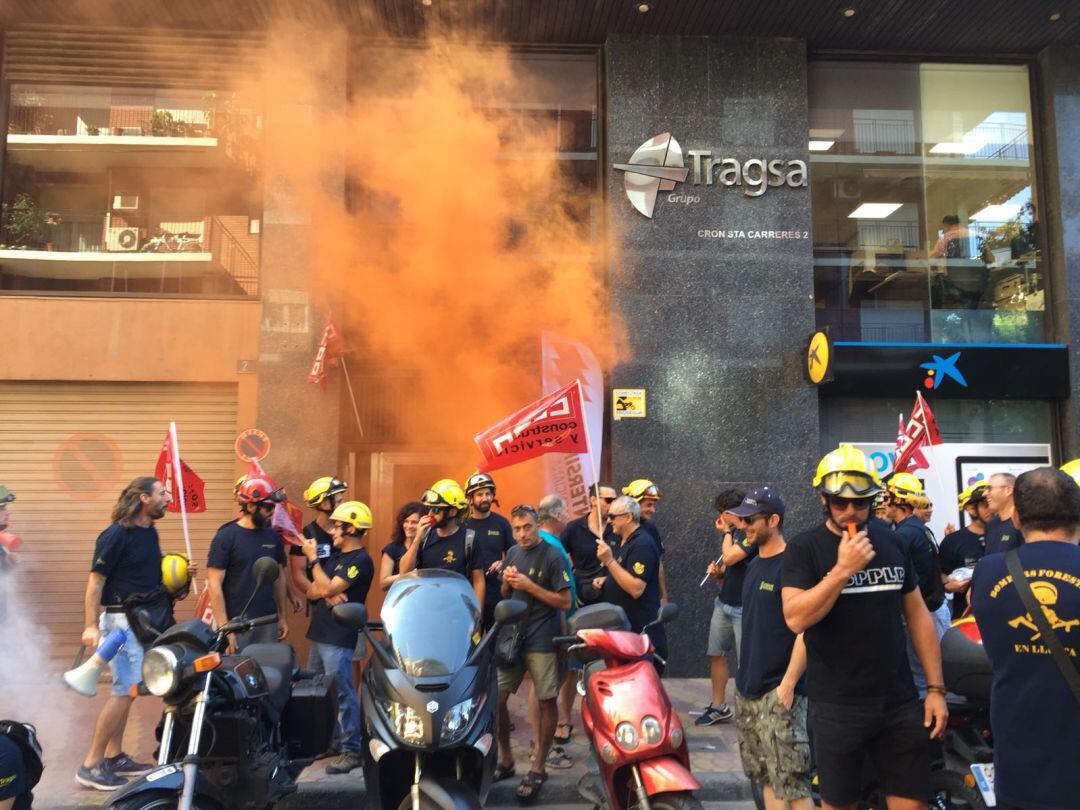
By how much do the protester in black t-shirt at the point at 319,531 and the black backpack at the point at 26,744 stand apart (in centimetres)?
302

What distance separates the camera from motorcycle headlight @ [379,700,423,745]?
3.47 m

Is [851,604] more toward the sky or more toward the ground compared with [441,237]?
more toward the ground

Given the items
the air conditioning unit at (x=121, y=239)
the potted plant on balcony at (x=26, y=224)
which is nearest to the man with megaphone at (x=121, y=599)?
the air conditioning unit at (x=121, y=239)

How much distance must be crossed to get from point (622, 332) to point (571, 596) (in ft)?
13.7

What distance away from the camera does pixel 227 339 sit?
916 centimetres

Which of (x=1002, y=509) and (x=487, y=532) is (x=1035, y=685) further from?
(x=487, y=532)

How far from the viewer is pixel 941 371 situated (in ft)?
30.7

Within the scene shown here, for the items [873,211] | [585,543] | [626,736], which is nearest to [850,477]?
[626,736]

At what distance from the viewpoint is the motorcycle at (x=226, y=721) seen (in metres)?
3.45

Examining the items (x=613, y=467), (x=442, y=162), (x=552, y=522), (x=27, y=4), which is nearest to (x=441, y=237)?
(x=442, y=162)

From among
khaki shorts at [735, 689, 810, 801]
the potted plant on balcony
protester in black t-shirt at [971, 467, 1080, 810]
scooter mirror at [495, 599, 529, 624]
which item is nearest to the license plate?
khaki shorts at [735, 689, 810, 801]

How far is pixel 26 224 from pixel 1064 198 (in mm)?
12197

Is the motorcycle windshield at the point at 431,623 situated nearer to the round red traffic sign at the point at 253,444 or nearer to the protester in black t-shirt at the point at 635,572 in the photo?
the protester in black t-shirt at the point at 635,572

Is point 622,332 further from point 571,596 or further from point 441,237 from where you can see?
point 571,596
